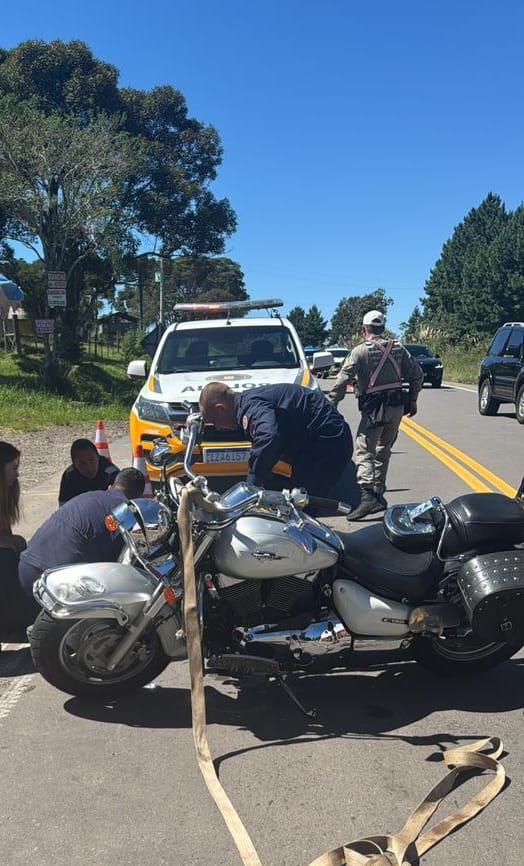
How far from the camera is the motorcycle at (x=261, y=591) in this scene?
142 inches

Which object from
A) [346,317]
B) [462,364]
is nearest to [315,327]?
[346,317]

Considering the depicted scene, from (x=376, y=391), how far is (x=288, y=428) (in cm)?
308

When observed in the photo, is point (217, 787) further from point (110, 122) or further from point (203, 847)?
point (110, 122)

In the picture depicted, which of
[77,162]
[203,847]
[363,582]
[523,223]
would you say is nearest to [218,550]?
[363,582]

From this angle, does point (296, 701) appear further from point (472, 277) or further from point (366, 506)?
point (472, 277)

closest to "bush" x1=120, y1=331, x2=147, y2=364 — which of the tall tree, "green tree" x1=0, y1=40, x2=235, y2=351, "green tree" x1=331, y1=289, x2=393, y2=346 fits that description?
"green tree" x1=0, y1=40, x2=235, y2=351

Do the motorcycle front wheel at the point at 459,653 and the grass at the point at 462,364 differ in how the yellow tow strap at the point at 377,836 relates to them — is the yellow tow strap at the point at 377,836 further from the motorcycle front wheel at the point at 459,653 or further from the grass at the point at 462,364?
the grass at the point at 462,364

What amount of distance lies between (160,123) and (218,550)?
31583mm

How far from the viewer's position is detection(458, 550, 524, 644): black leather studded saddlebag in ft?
11.9

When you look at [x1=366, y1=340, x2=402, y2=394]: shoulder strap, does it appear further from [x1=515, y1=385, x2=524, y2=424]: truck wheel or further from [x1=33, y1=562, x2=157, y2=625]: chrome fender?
[x1=515, y1=385, x2=524, y2=424]: truck wheel

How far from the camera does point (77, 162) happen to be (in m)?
21.1

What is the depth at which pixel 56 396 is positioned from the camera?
63.8ft

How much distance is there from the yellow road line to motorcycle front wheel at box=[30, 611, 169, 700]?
565 centimetres

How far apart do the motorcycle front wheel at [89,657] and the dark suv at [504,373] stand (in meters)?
13.2
